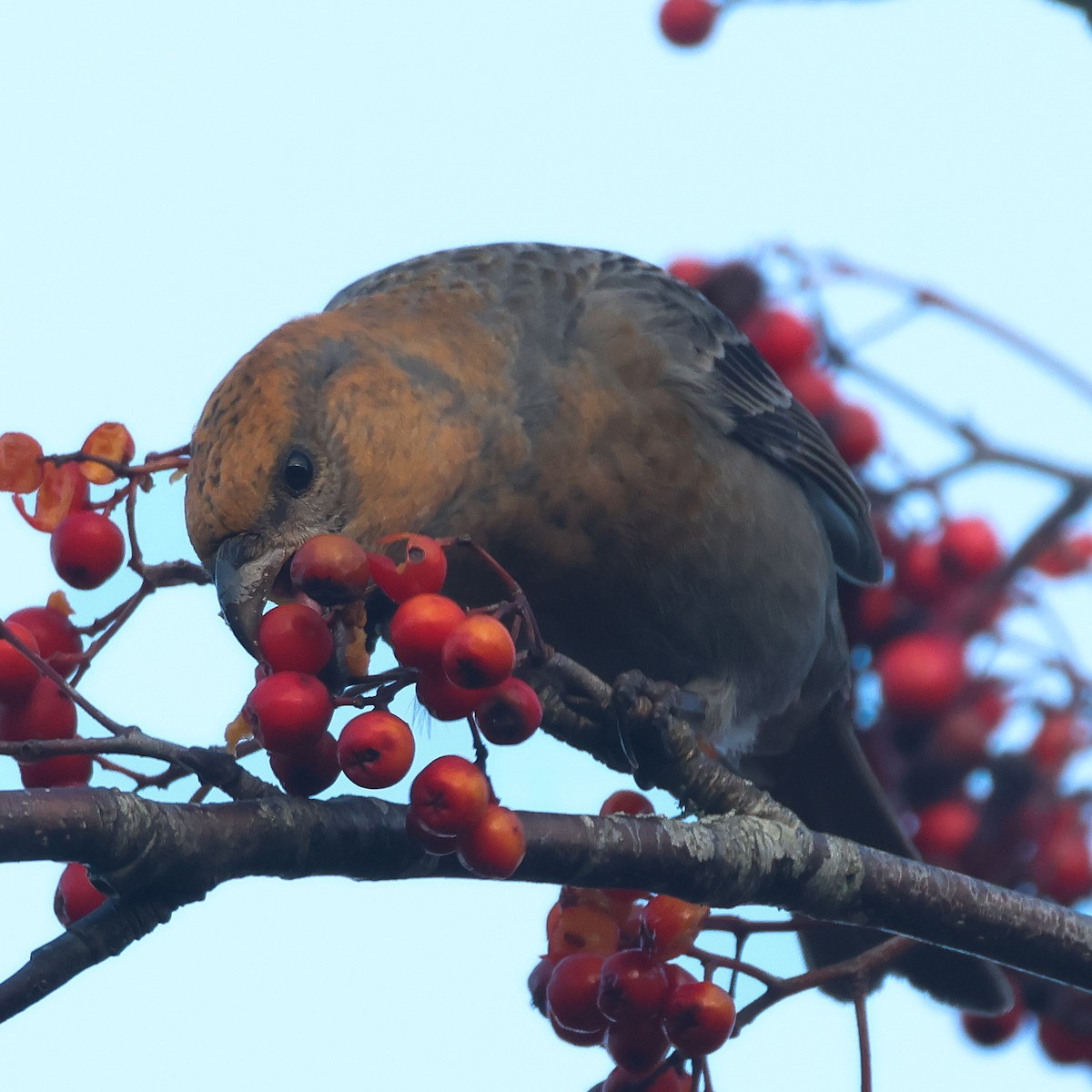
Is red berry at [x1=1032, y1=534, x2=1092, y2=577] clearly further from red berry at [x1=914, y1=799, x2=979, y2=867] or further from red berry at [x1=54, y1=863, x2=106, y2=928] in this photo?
red berry at [x1=54, y1=863, x2=106, y2=928]

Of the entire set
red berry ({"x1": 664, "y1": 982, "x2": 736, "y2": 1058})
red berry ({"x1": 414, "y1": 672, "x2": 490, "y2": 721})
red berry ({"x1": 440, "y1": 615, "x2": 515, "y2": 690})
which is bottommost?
red berry ({"x1": 664, "y1": 982, "x2": 736, "y2": 1058})

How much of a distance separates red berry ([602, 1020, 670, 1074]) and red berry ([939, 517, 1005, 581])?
150cm

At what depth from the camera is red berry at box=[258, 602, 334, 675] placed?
82.6 inches

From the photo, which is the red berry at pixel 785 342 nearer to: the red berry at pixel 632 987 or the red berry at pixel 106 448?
the red berry at pixel 632 987

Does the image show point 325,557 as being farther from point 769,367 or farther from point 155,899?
point 769,367

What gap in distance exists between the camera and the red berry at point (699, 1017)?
2.50 metres

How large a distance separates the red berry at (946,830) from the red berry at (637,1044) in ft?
3.64

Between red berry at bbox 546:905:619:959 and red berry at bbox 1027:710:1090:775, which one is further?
red berry at bbox 1027:710:1090:775

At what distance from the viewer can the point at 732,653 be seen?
13.3 feet

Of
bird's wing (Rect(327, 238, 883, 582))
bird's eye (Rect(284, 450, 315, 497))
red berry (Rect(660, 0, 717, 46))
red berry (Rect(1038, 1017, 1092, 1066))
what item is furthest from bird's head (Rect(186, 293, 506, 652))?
red berry (Rect(1038, 1017, 1092, 1066))

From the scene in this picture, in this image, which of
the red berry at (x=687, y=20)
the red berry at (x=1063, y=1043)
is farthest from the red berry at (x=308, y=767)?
the red berry at (x=687, y=20)

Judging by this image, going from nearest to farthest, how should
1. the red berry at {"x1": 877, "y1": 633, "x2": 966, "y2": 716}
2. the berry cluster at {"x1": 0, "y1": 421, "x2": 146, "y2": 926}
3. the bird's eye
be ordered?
the berry cluster at {"x1": 0, "y1": 421, "x2": 146, "y2": 926}
the bird's eye
the red berry at {"x1": 877, "y1": 633, "x2": 966, "y2": 716}

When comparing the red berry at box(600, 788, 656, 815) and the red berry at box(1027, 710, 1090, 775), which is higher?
the red berry at box(600, 788, 656, 815)

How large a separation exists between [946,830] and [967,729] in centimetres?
27
